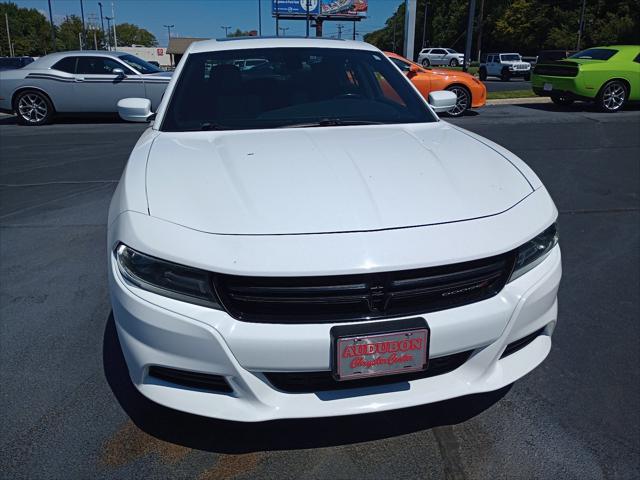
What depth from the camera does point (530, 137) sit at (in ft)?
29.4

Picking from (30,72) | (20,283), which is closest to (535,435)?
(20,283)

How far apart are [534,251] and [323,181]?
34.2 inches

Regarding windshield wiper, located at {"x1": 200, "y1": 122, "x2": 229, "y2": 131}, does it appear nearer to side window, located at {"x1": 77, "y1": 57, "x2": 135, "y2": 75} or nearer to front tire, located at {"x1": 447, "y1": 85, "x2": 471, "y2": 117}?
side window, located at {"x1": 77, "y1": 57, "x2": 135, "y2": 75}

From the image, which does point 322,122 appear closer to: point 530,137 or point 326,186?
point 326,186

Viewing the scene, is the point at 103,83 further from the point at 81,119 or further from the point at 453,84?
the point at 453,84

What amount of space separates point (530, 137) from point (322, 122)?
23.0ft

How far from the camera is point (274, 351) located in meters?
1.73

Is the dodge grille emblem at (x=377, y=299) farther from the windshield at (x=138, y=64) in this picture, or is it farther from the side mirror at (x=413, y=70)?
the windshield at (x=138, y=64)

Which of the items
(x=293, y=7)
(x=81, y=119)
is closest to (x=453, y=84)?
(x=81, y=119)

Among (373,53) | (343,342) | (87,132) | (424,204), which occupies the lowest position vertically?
(87,132)

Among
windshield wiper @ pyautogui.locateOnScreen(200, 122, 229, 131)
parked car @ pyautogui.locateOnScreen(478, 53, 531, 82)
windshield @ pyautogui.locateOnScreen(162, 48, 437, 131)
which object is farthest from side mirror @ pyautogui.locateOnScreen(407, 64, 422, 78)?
parked car @ pyautogui.locateOnScreen(478, 53, 531, 82)

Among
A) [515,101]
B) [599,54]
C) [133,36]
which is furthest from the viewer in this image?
[133,36]

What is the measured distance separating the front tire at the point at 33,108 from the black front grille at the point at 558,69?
11.5 meters

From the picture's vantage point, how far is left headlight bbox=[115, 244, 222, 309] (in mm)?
1783
